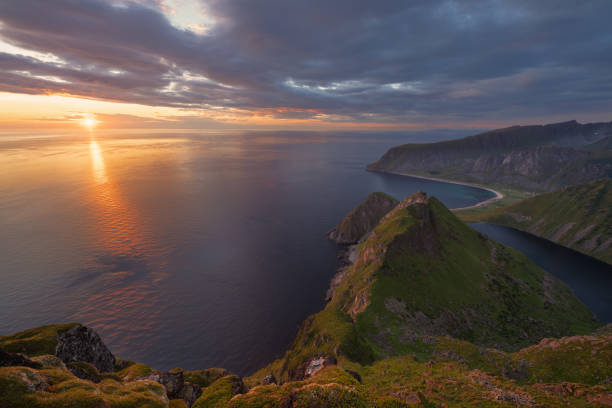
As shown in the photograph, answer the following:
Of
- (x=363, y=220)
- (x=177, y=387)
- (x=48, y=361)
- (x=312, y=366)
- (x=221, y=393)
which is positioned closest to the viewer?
(x=48, y=361)

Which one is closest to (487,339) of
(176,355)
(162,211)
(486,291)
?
(486,291)

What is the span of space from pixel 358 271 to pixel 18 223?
8013 inches

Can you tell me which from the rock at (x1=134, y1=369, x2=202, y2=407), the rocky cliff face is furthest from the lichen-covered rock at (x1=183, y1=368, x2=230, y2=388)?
the rocky cliff face

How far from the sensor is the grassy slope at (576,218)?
145m

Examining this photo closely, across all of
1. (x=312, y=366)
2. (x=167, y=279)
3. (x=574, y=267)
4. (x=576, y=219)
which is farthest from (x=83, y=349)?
(x=576, y=219)

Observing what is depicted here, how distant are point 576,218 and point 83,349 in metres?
247

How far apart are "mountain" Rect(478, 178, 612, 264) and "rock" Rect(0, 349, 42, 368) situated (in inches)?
8594

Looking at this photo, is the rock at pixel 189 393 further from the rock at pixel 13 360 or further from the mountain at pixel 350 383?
the rock at pixel 13 360

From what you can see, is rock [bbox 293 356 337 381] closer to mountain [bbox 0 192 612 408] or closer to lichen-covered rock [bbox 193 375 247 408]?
mountain [bbox 0 192 612 408]

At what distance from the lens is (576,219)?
16188cm

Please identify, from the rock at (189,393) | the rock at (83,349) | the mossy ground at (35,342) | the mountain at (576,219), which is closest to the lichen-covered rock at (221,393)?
the rock at (189,393)

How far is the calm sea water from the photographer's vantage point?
333 ft

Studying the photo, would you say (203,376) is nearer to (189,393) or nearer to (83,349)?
(189,393)

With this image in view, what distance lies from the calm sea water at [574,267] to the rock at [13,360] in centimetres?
→ 15062
